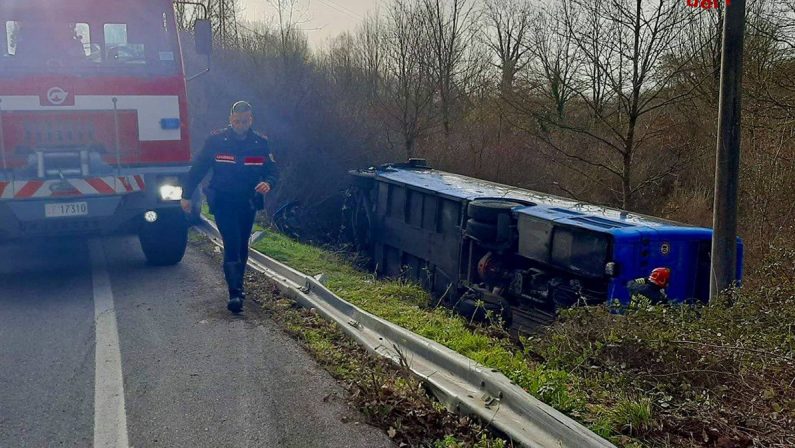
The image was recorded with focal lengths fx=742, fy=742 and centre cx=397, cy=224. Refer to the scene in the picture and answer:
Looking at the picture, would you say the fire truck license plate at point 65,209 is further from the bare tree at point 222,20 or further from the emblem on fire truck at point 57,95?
the bare tree at point 222,20

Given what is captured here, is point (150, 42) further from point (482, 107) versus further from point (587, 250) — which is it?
point (482, 107)

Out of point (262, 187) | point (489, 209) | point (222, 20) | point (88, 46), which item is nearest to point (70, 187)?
point (88, 46)

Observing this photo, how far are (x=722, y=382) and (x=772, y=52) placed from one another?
439 inches

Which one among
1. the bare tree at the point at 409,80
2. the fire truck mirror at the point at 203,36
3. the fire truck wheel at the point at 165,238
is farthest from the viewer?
the bare tree at the point at 409,80

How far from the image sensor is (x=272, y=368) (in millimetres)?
5250

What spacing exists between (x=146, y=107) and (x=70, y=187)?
1.25 metres

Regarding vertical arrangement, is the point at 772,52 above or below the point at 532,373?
above

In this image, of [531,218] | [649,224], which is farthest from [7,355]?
[649,224]

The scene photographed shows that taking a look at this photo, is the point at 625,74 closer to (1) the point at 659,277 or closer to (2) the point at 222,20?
(1) the point at 659,277

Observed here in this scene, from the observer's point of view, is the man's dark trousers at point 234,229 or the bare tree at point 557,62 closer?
the man's dark trousers at point 234,229

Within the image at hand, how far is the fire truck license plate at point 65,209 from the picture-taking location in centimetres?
793

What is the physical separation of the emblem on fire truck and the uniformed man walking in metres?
2.08

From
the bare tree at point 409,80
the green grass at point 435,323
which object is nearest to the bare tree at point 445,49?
the bare tree at point 409,80

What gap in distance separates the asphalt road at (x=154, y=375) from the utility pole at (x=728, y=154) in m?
4.02
